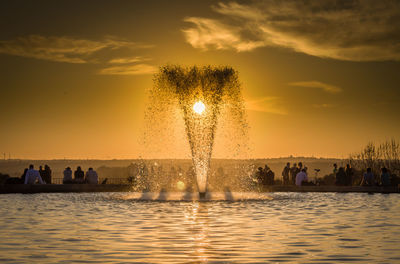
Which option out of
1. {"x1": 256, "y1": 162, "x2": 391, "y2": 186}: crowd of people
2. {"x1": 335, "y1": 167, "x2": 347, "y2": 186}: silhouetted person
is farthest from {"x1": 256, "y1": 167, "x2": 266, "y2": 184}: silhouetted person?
{"x1": 335, "y1": 167, "x2": 347, "y2": 186}: silhouetted person

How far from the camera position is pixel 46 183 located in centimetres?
4691

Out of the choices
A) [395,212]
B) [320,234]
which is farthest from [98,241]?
[395,212]

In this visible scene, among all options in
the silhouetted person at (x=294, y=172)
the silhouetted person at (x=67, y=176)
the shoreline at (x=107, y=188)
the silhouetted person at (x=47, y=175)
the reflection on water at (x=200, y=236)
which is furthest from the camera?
the silhouetted person at (x=294, y=172)

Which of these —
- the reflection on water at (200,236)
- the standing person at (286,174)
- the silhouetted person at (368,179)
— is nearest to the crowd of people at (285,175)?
the standing person at (286,174)

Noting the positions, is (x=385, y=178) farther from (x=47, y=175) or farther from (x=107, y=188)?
(x=47, y=175)

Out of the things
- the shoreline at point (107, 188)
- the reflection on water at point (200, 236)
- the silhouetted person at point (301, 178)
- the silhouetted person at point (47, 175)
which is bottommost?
the reflection on water at point (200, 236)

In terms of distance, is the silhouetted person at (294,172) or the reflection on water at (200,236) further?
the silhouetted person at (294,172)

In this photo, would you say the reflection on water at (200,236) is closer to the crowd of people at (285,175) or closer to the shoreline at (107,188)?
the shoreline at (107,188)

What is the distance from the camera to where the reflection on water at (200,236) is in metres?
13.4

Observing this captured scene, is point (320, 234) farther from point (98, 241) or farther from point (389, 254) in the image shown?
point (98, 241)

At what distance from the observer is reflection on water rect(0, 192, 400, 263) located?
13359 mm

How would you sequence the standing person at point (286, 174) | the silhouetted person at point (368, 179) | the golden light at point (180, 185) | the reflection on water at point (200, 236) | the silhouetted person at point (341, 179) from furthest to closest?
1. the golden light at point (180, 185)
2. the standing person at point (286, 174)
3. the silhouetted person at point (341, 179)
4. the silhouetted person at point (368, 179)
5. the reflection on water at point (200, 236)

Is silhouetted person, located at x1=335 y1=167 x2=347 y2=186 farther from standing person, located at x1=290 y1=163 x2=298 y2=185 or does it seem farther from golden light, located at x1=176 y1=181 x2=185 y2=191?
golden light, located at x1=176 y1=181 x2=185 y2=191

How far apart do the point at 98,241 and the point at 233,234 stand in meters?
3.85
